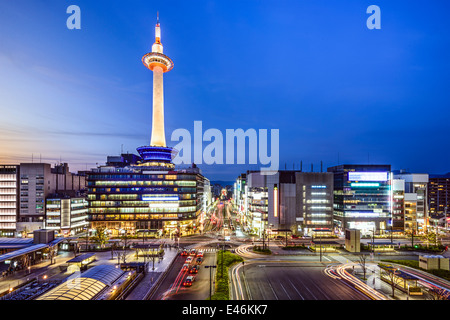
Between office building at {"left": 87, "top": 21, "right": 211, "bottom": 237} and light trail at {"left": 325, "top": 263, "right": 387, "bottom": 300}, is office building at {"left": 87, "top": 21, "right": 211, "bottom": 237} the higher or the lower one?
the higher one

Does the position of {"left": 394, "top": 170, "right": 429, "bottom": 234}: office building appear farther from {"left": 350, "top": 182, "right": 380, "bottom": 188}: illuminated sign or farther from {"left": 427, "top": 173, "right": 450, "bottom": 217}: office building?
{"left": 427, "top": 173, "right": 450, "bottom": 217}: office building

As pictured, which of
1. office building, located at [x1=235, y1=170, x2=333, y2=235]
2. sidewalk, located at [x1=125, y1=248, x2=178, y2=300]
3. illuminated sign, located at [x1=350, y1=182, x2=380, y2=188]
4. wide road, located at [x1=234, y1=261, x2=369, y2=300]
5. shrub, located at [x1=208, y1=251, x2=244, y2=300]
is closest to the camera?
shrub, located at [x1=208, y1=251, x2=244, y2=300]

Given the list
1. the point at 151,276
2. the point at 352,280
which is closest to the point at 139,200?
the point at 151,276

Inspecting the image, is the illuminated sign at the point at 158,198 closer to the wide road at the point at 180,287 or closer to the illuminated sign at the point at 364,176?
the wide road at the point at 180,287

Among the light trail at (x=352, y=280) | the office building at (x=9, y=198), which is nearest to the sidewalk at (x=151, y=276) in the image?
the light trail at (x=352, y=280)

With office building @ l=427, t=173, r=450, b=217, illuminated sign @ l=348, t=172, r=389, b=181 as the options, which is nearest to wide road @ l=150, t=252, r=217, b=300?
illuminated sign @ l=348, t=172, r=389, b=181

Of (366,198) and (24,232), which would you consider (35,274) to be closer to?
(24,232)
